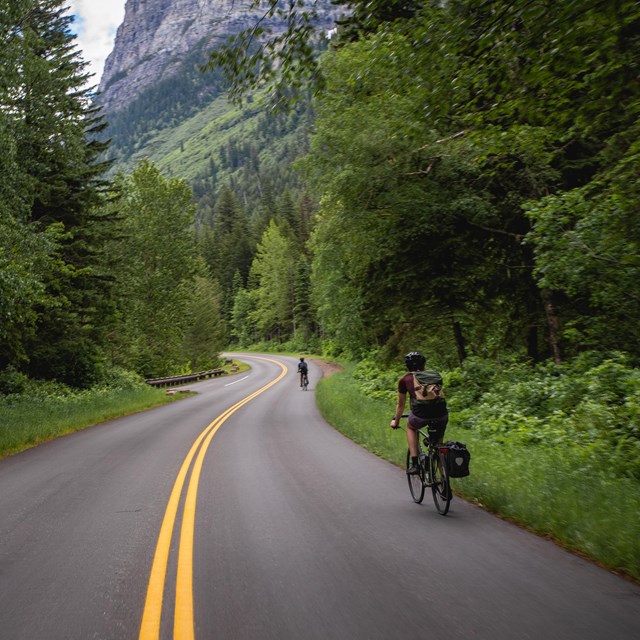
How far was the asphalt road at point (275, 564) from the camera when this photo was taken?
3719 mm

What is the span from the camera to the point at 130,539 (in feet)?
18.9

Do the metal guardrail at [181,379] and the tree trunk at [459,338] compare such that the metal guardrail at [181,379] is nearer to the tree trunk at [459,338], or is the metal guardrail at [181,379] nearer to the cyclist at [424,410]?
the tree trunk at [459,338]

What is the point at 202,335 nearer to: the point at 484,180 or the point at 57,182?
the point at 57,182

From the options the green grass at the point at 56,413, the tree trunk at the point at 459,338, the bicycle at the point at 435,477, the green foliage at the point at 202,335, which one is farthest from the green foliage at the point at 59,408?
the green foliage at the point at 202,335

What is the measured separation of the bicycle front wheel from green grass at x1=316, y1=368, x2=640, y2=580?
71cm

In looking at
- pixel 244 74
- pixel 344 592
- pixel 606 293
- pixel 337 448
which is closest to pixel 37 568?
pixel 344 592

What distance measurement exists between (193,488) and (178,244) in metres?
30.9

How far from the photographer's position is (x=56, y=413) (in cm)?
1636

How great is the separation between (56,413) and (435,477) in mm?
13923

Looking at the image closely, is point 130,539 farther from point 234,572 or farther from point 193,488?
point 193,488

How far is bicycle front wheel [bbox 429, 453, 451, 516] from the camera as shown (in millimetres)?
6259

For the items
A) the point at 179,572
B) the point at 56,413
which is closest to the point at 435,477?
the point at 179,572

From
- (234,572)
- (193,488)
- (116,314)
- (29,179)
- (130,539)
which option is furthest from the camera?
(116,314)

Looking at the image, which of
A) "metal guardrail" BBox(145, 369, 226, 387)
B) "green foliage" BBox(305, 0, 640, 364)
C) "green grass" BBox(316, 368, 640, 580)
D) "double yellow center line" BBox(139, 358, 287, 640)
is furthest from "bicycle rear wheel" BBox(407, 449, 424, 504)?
"metal guardrail" BBox(145, 369, 226, 387)
